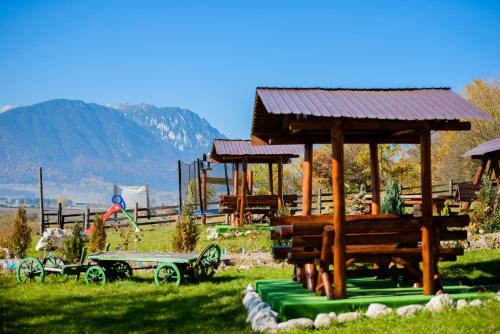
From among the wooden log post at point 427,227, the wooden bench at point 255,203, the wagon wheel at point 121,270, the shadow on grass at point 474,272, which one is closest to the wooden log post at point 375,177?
the wooden log post at point 427,227

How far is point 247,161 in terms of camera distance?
76.8 ft

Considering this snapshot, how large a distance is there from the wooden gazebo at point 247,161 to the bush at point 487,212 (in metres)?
6.94

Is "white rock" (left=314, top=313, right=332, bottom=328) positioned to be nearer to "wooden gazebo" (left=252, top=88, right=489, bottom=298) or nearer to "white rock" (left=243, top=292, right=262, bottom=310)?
"wooden gazebo" (left=252, top=88, right=489, bottom=298)

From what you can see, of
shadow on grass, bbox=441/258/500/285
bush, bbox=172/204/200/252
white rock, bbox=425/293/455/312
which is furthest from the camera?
bush, bbox=172/204/200/252

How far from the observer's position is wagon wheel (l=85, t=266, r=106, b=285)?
40.1 feet

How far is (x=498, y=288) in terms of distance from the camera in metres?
9.10

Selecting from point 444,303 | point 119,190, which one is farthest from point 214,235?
point 119,190

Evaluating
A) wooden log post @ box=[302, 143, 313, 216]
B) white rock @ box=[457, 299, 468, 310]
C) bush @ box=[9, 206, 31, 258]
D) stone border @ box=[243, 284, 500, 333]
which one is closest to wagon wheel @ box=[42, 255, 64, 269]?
bush @ box=[9, 206, 31, 258]

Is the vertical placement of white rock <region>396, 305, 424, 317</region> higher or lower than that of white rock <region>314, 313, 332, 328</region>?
higher

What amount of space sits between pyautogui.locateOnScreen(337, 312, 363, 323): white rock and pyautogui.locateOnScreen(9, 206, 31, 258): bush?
11.4 m

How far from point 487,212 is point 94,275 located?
1133 centimetres

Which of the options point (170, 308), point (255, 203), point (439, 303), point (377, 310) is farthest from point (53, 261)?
point (255, 203)

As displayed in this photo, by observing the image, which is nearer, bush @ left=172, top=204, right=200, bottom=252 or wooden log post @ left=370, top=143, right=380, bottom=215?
wooden log post @ left=370, top=143, right=380, bottom=215

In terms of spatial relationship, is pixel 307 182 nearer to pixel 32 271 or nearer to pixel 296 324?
pixel 296 324
